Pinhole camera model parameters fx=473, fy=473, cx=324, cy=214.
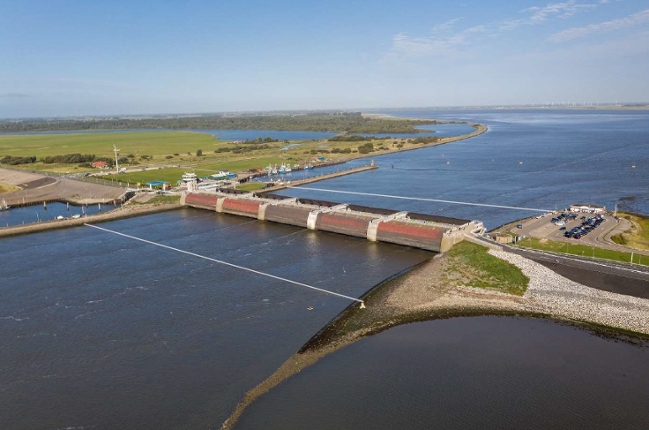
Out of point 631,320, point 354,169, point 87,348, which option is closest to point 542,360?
point 631,320

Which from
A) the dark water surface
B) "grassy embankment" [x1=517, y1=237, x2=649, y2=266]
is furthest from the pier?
the dark water surface

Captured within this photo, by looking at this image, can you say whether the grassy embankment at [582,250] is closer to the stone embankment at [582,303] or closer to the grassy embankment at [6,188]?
the stone embankment at [582,303]

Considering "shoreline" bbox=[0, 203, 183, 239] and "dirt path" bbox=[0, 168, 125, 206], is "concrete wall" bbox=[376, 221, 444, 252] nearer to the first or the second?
"shoreline" bbox=[0, 203, 183, 239]

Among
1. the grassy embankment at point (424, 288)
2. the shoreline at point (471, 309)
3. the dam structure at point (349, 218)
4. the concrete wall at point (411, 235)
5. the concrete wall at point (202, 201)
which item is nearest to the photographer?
the shoreline at point (471, 309)

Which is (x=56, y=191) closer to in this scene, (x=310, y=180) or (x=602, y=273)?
(x=310, y=180)

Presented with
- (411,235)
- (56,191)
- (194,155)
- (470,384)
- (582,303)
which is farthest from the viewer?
(194,155)

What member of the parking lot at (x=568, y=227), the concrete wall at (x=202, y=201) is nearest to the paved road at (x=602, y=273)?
the parking lot at (x=568, y=227)

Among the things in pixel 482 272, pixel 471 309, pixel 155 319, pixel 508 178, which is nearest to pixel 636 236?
pixel 482 272
